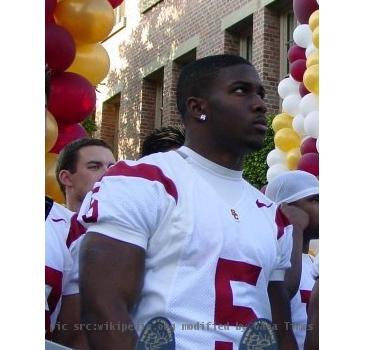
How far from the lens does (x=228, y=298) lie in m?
1.71

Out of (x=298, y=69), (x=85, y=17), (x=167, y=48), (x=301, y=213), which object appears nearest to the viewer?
(x=301, y=213)

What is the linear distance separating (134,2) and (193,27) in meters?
1.85

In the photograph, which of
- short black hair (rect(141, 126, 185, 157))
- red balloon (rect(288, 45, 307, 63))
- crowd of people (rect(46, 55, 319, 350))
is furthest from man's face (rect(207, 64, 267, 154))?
red balloon (rect(288, 45, 307, 63))

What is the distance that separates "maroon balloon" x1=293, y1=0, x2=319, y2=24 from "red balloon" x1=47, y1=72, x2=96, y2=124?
56.8 inches

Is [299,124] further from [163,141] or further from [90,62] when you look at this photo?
[163,141]

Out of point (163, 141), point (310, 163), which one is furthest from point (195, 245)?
point (310, 163)

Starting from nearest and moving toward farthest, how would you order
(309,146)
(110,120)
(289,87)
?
(309,146)
(289,87)
(110,120)

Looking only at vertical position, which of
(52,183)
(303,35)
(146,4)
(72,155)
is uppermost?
(146,4)

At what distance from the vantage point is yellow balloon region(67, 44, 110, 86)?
4.44 metres

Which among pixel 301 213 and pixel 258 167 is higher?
pixel 258 167

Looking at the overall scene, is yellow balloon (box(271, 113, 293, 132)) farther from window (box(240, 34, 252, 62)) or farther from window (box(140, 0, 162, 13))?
window (box(140, 0, 162, 13))

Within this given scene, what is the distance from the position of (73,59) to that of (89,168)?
145 cm

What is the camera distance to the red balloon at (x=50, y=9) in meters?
3.79
